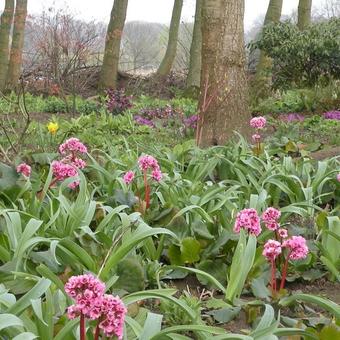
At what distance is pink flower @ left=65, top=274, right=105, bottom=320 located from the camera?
4.89ft

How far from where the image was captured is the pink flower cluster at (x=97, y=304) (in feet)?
4.89

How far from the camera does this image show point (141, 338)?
192cm

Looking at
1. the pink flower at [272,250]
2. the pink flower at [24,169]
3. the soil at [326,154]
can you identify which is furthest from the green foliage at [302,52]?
the pink flower at [272,250]

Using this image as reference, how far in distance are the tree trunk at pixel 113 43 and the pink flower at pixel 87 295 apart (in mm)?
15984

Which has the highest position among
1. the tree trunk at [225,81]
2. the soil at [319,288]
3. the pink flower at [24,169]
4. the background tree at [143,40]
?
the background tree at [143,40]

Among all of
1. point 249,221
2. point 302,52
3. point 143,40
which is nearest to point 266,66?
point 302,52

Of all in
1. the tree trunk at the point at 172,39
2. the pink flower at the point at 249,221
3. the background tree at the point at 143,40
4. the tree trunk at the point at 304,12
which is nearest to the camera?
the pink flower at the point at 249,221

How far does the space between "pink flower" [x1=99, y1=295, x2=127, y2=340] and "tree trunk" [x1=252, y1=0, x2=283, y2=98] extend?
12307 millimetres

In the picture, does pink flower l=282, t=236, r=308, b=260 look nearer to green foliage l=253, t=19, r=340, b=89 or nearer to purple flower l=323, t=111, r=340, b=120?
purple flower l=323, t=111, r=340, b=120

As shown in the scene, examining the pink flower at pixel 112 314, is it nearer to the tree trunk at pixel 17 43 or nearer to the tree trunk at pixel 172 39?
the tree trunk at pixel 17 43

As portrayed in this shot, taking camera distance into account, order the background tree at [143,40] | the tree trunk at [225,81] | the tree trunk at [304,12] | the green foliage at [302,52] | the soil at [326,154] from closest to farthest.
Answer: the soil at [326,154] < the tree trunk at [225,81] < the green foliage at [302,52] < the tree trunk at [304,12] < the background tree at [143,40]

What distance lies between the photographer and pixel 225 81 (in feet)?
25.9

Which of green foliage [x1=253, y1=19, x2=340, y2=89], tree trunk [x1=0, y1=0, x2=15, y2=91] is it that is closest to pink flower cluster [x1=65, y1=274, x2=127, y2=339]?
green foliage [x1=253, y1=19, x2=340, y2=89]

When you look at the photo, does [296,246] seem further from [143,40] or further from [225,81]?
[143,40]
